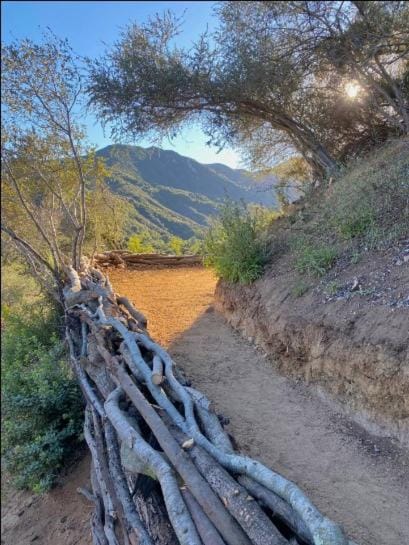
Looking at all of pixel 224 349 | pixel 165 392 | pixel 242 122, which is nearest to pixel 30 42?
pixel 242 122

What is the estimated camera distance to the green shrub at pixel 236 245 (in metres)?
5.84

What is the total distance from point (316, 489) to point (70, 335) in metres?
3.57

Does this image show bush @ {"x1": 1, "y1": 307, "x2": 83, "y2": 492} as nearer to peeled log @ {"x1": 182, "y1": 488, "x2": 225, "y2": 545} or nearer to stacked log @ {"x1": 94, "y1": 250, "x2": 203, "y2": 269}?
peeled log @ {"x1": 182, "y1": 488, "x2": 225, "y2": 545}

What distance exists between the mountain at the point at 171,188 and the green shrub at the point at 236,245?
420 millimetres

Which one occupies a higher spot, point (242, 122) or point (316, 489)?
point (242, 122)

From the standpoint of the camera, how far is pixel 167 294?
8.35 metres

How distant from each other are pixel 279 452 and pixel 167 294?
17.6 ft

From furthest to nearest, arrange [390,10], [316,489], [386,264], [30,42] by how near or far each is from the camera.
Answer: [390,10] → [30,42] → [386,264] → [316,489]

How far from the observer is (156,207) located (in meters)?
22.6

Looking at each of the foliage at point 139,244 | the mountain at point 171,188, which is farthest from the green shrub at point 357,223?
the foliage at point 139,244

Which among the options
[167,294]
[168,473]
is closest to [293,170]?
[167,294]

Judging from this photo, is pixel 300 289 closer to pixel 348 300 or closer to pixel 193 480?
pixel 348 300

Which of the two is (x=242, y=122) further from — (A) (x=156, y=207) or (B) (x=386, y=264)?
(A) (x=156, y=207)

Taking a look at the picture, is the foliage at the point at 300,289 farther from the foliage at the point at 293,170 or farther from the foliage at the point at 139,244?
the foliage at the point at 139,244
